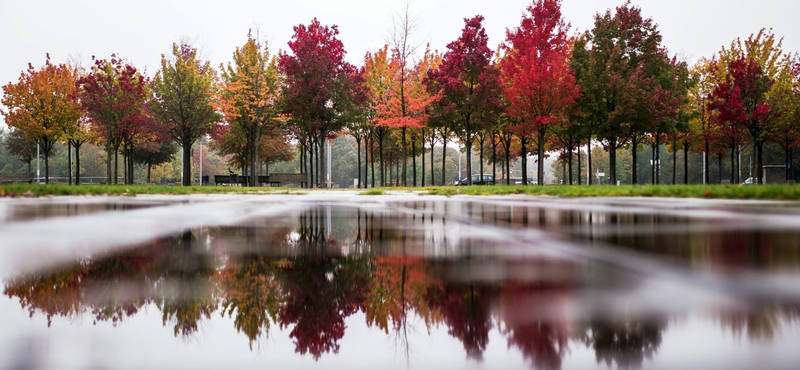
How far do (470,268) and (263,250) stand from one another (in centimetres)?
168

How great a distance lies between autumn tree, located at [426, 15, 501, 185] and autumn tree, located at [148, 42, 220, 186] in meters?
12.9

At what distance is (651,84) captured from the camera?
83.4 ft

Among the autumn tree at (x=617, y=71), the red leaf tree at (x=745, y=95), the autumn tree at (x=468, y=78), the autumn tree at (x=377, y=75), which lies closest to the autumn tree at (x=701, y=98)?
the red leaf tree at (x=745, y=95)

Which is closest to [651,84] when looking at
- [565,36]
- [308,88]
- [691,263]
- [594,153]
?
[565,36]

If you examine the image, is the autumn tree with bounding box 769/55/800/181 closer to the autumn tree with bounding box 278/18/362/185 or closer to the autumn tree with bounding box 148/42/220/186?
the autumn tree with bounding box 278/18/362/185

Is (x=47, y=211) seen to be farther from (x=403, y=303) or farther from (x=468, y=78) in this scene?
(x=468, y=78)

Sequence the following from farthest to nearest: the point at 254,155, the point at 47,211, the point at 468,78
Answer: the point at 254,155 → the point at 468,78 → the point at 47,211

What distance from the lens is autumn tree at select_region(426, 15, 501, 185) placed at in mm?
24234

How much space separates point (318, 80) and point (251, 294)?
24.8 meters

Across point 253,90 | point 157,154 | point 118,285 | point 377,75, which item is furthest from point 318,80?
point 157,154

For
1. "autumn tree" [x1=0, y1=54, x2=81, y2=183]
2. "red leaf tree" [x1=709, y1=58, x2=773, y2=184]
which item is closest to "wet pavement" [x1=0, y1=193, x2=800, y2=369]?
"red leaf tree" [x1=709, y1=58, x2=773, y2=184]

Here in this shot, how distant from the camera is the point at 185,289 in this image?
2.50 m

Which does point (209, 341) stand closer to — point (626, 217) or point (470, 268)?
point (470, 268)

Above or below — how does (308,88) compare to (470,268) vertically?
above
